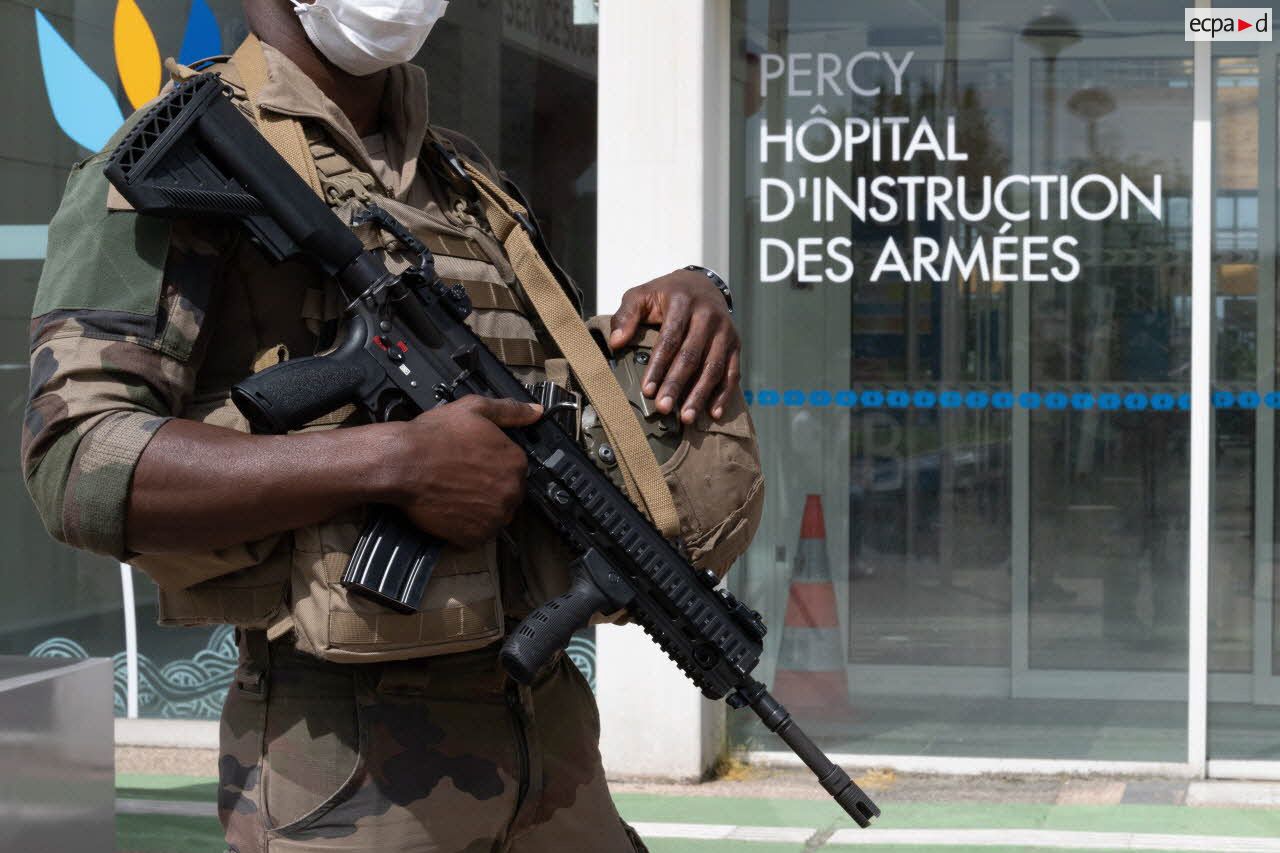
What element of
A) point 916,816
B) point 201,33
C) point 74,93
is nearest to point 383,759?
point 916,816

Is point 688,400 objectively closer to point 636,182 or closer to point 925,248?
point 636,182

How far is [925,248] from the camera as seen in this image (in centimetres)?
564

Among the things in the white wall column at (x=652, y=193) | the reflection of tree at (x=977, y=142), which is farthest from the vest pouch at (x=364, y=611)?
the reflection of tree at (x=977, y=142)

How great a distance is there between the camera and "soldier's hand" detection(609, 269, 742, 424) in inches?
84.3

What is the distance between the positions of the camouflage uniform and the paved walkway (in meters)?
2.75

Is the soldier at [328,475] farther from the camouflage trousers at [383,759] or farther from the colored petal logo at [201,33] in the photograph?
the colored petal logo at [201,33]

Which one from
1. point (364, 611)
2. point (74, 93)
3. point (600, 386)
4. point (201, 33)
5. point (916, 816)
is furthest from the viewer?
point (74, 93)

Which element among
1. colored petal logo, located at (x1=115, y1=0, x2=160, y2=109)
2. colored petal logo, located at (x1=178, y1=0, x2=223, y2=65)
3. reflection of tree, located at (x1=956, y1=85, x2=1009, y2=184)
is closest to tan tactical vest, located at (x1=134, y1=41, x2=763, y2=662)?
reflection of tree, located at (x1=956, y1=85, x2=1009, y2=184)

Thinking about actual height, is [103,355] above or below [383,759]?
above

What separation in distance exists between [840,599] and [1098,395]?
1112 mm

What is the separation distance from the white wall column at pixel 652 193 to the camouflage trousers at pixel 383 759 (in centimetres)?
323

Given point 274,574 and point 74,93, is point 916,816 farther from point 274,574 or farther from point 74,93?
point 74,93

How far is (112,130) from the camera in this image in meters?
6.05

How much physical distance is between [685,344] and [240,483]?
2.13 ft
